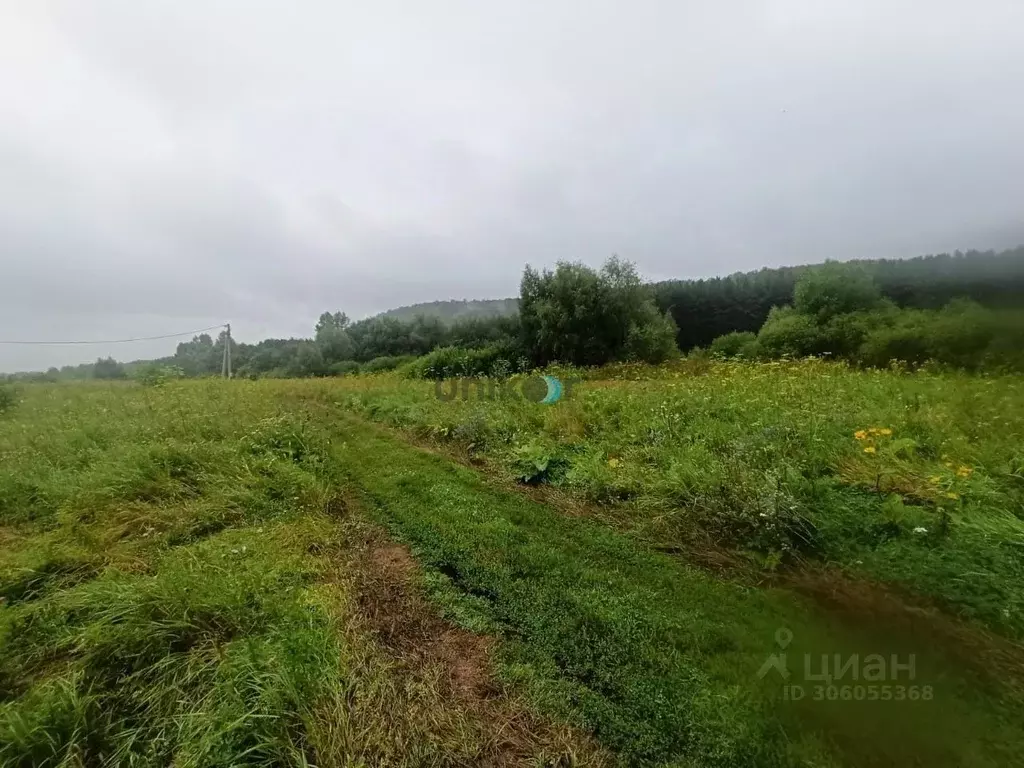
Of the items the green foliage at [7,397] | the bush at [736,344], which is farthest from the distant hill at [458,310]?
the green foliage at [7,397]

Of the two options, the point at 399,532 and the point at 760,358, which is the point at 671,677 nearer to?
the point at 399,532

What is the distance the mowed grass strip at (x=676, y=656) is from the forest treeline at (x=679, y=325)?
201 centimetres

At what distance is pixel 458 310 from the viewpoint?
32.2m

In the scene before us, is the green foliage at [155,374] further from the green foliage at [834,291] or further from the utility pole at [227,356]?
the green foliage at [834,291]

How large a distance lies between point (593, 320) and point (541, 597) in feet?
58.1

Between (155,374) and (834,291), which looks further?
(155,374)

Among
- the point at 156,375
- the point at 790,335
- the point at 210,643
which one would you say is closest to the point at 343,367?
the point at 156,375

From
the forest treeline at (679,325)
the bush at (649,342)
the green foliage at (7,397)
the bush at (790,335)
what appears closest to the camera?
the forest treeline at (679,325)

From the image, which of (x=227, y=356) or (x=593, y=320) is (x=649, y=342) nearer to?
(x=593, y=320)

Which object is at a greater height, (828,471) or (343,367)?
(343,367)

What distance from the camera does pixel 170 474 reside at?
5.66 meters

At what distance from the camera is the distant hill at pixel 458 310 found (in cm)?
2379

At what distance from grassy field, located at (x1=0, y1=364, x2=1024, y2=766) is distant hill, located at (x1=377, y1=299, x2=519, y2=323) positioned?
57.9 feet

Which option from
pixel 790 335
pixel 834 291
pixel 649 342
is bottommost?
pixel 649 342
